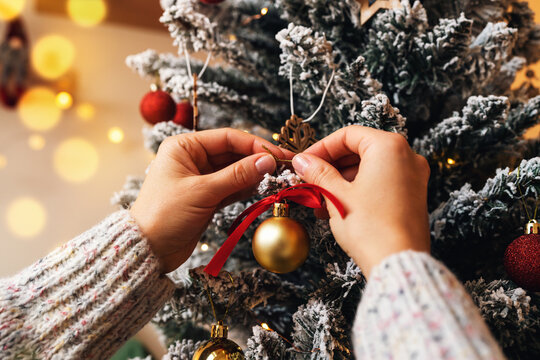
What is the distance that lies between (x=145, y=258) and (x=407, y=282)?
0.35m

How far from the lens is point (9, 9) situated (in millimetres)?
1435

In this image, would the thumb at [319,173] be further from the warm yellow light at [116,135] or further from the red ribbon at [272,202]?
the warm yellow light at [116,135]

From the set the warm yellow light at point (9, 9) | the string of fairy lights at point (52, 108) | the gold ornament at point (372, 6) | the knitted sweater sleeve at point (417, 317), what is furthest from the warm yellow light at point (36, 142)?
the knitted sweater sleeve at point (417, 317)

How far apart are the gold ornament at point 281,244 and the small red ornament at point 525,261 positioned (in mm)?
275

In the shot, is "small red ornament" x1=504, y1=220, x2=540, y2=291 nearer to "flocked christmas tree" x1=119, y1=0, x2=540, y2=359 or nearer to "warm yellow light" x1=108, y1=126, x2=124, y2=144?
"flocked christmas tree" x1=119, y1=0, x2=540, y2=359

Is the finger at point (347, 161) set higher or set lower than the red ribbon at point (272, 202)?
higher

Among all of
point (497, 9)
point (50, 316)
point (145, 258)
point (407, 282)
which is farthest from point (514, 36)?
point (50, 316)

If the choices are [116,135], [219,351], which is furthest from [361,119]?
[116,135]

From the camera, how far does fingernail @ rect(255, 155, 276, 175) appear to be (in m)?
0.54

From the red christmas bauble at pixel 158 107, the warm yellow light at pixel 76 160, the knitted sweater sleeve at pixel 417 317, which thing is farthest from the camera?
Answer: the warm yellow light at pixel 76 160

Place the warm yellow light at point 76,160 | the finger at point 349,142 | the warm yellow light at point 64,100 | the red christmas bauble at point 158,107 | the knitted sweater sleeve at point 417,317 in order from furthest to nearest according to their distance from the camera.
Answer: the warm yellow light at point 76,160 → the warm yellow light at point 64,100 → the red christmas bauble at point 158,107 → the finger at point 349,142 → the knitted sweater sleeve at point 417,317

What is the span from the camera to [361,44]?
67 centimetres

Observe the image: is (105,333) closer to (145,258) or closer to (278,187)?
(145,258)

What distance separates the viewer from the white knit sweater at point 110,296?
0.36 meters
